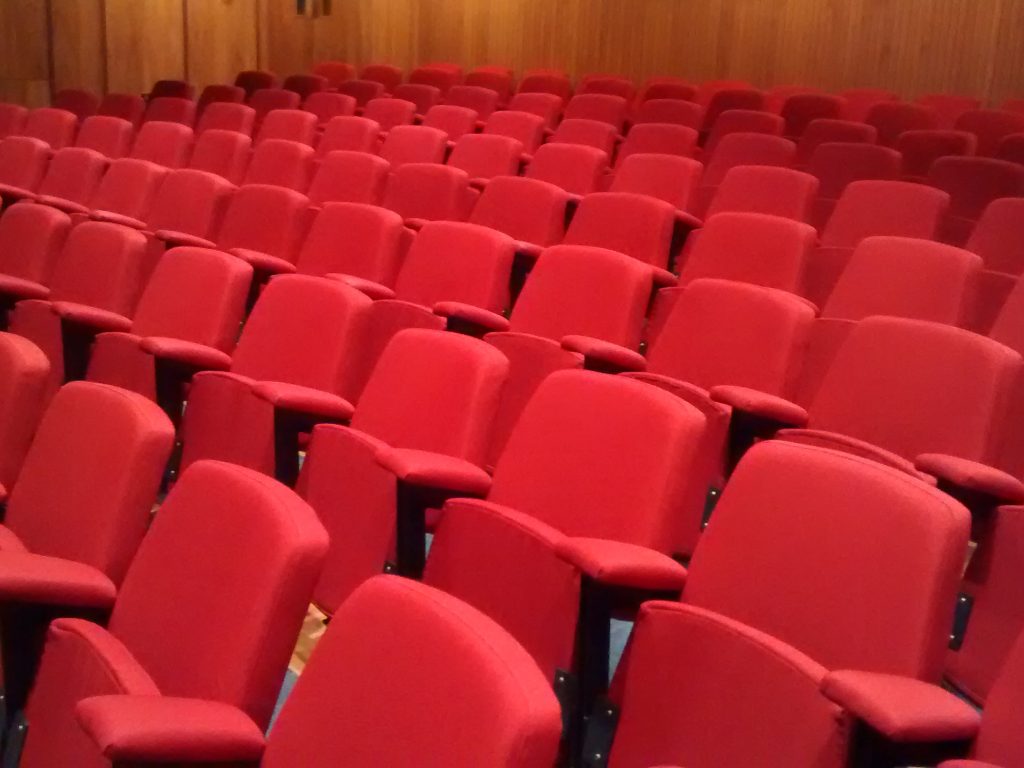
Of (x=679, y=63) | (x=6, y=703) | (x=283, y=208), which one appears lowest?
(x=6, y=703)

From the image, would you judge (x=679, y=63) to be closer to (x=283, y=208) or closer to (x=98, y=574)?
(x=283, y=208)

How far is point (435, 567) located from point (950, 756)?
10.3 inches

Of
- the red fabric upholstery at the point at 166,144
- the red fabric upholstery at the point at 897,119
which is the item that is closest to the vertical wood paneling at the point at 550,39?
the red fabric upholstery at the point at 897,119

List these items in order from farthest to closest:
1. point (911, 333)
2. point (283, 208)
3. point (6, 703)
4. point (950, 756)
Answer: point (283, 208)
point (911, 333)
point (6, 703)
point (950, 756)

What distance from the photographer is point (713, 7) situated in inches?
86.4

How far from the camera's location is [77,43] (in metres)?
2.29

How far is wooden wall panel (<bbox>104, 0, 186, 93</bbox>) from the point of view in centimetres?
233

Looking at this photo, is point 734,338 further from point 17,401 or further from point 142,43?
point 142,43

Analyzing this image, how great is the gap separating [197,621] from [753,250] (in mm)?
649

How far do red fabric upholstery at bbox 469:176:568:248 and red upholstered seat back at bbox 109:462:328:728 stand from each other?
0.70 metres

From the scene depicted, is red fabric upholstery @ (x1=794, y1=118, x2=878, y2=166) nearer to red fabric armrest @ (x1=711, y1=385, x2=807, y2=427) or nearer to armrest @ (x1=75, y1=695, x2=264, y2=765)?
red fabric armrest @ (x1=711, y1=385, x2=807, y2=427)

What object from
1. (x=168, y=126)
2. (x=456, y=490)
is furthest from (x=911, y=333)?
(x=168, y=126)

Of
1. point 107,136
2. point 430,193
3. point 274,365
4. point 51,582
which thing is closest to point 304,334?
point 274,365

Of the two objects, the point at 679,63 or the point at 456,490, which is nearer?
the point at 456,490
